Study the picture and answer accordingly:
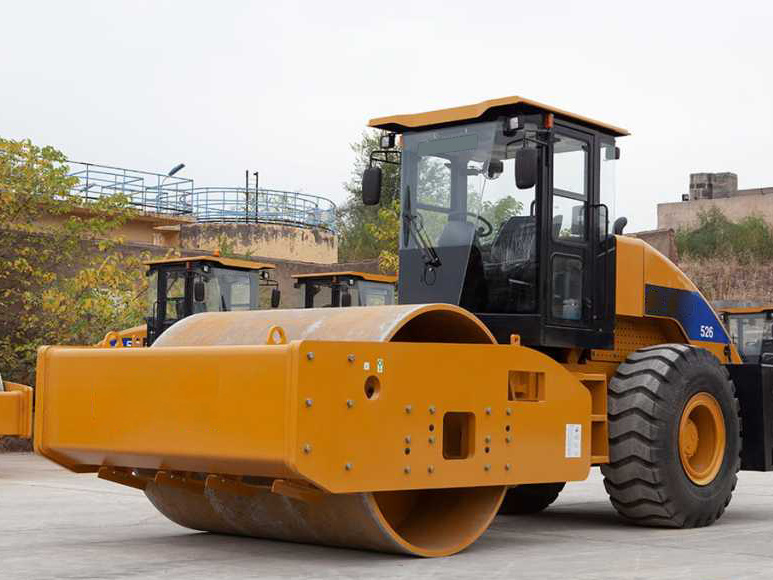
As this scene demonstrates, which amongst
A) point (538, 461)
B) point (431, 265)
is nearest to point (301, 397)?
point (538, 461)

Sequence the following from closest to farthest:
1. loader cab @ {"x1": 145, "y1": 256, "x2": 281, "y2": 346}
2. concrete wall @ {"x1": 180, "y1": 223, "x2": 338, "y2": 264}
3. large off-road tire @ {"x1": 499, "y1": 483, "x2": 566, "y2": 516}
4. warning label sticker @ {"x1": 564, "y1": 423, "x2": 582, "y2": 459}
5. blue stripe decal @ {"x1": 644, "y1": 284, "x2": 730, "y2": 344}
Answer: warning label sticker @ {"x1": 564, "y1": 423, "x2": 582, "y2": 459} < blue stripe decal @ {"x1": 644, "y1": 284, "x2": 730, "y2": 344} < large off-road tire @ {"x1": 499, "y1": 483, "x2": 566, "y2": 516} < loader cab @ {"x1": 145, "y1": 256, "x2": 281, "y2": 346} < concrete wall @ {"x1": 180, "y1": 223, "x2": 338, "y2": 264}

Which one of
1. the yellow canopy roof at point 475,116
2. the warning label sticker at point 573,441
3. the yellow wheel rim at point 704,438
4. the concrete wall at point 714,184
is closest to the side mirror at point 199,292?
the yellow canopy roof at point 475,116

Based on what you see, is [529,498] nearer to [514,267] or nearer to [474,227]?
[514,267]

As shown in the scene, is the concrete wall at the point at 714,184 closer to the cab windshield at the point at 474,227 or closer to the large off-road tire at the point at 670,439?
the large off-road tire at the point at 670,439

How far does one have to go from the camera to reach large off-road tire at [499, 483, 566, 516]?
11.1 m

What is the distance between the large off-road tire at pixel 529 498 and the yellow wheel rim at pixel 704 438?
1518 mm

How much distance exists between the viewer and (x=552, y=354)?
32.2ft

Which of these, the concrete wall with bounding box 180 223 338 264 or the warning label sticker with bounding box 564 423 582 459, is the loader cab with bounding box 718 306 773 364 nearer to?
the warning label sticker with bounding box 564 423 582 459

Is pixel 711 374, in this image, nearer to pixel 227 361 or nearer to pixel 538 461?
pixel 538 461

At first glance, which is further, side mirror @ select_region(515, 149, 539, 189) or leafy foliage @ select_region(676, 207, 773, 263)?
leafy foliage @ select_region(676, 207, 773, 263)

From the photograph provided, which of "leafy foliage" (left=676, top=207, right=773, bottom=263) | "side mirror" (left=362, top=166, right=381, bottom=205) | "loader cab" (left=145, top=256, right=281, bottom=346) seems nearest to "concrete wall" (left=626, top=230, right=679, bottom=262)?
"leafy foliage" (left=676, top=207, right=773, bottom=263)

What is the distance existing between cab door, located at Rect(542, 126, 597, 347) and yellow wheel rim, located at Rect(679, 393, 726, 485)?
0.98 m

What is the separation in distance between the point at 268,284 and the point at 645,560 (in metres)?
13.7

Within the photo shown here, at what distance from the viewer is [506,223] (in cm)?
939
